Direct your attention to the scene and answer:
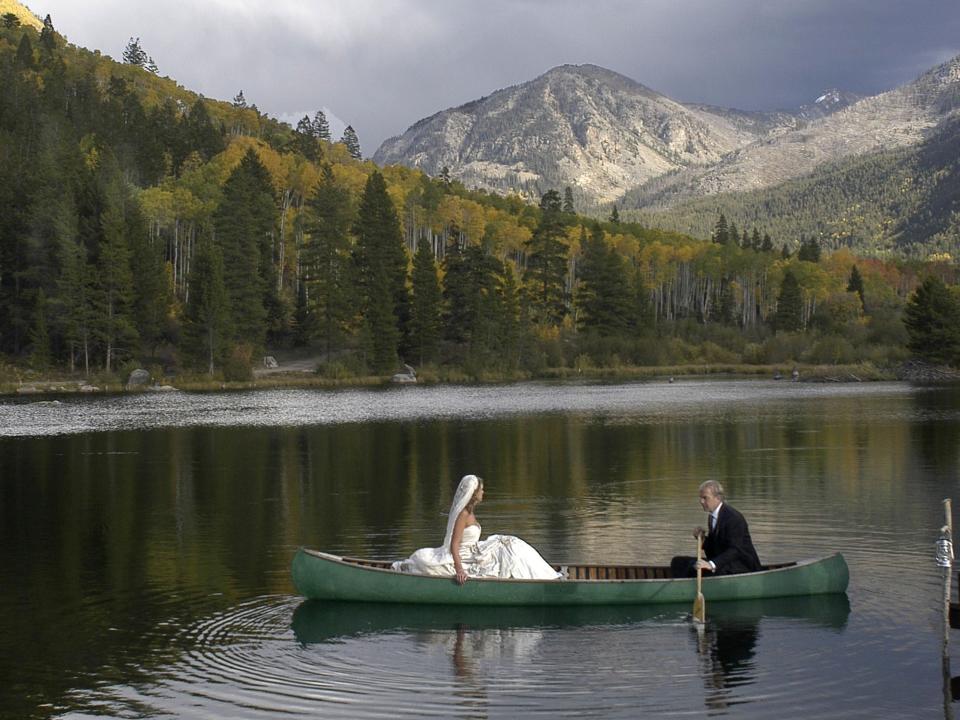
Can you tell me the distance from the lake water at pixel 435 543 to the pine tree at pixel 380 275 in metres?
56.1

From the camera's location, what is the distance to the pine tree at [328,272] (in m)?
110

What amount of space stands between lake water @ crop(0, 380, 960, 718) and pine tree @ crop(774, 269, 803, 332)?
98.7 metres

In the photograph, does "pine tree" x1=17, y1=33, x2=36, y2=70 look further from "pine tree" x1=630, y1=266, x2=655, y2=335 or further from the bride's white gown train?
Result: the bride's white gown train

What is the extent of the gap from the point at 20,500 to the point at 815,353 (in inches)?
4071

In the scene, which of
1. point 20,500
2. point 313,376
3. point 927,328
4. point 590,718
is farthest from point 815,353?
point 590,718

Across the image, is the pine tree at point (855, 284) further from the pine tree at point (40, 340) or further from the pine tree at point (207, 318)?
the pine tree at point (40, 340)

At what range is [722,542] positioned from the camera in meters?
18.2

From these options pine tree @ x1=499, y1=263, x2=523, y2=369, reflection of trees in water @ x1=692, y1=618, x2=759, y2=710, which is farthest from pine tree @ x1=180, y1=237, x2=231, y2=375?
reflection of trees in water @ x1=692, y1=618, x2=759, y2=710

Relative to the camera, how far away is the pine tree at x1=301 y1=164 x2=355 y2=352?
11050 centimetres

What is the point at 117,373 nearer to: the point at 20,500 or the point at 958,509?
the point at 20,500

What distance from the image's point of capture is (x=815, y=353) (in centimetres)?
12231

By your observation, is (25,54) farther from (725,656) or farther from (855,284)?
(725,656)

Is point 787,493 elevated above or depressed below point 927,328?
below

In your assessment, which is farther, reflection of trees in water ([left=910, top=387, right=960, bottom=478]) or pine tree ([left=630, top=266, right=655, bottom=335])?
pine tree ([left=630, top=266, right=655, bottom=335])
